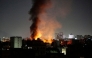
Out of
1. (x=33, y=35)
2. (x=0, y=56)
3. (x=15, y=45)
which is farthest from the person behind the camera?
(x=33, y=35)

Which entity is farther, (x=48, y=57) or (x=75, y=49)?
(x=75, y=49)

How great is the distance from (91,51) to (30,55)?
6.37 metres

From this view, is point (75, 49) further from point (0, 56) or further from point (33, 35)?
point (33, 35)

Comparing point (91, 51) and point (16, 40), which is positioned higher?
point (16, 40)

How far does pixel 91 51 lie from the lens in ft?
55.9

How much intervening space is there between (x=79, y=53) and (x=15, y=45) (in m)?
9.72

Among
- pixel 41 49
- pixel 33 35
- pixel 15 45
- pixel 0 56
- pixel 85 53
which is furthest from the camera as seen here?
pixel 33 35

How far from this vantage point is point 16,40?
24.0 meters

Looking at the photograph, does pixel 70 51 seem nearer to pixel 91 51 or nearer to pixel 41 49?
pixel 91 51

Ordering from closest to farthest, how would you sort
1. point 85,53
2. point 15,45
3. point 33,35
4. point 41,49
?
point 85,53 → point 41,49 → point 15,45 → point 33,35

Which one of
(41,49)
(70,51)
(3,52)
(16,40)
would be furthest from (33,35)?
(3,52)

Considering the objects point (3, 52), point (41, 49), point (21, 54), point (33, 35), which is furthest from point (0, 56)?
point (33, 35)

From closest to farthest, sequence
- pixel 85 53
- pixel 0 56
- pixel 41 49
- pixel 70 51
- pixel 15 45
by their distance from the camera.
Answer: pixel 0 56, pixel 85 53, pixel 70 51, pixel 41 49, pixel 15 45

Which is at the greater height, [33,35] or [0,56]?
→ [33,35]
